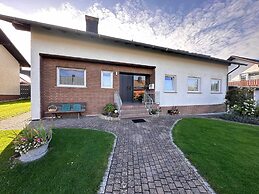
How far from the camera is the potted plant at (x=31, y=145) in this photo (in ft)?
11.4

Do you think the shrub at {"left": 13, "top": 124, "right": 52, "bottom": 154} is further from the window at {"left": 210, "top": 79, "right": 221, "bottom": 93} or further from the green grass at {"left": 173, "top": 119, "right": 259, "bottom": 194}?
the window at {"left": 210, "top": 79, "right": 221, "bottom": 93}

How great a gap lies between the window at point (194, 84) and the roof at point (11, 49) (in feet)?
58.5

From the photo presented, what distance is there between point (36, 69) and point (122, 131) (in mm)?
5358

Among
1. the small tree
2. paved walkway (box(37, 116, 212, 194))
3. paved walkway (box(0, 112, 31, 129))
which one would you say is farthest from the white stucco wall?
paved walkway (box(37, 116, 212, 194))

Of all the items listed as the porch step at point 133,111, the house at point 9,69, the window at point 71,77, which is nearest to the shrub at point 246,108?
the porch step at point 133,111

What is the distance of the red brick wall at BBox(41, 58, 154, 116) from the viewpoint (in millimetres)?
7922

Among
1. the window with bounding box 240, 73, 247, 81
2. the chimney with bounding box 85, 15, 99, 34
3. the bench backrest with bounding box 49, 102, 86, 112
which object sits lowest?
the bench backrest with bounding box 49, 102, 86, 112

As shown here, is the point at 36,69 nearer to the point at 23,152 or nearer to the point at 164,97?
the point at 23,152

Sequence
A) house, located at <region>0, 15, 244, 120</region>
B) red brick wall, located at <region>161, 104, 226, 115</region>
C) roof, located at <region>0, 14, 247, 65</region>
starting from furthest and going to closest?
red brick wall, located at <region>161, 104, 226, 115</region>, house, located at <region>0, 15, 244, 120</region>, roof, located at <region>0, 14, 247, 65</region>

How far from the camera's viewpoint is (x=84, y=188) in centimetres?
261

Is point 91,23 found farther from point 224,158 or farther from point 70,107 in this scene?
point 224,158

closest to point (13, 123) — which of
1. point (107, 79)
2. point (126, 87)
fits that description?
point (107, 79)

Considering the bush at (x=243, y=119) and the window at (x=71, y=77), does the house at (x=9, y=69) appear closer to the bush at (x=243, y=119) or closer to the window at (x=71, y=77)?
the window at (x=71, y=77)

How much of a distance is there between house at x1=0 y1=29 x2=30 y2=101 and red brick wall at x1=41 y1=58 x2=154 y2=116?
36.4ft
